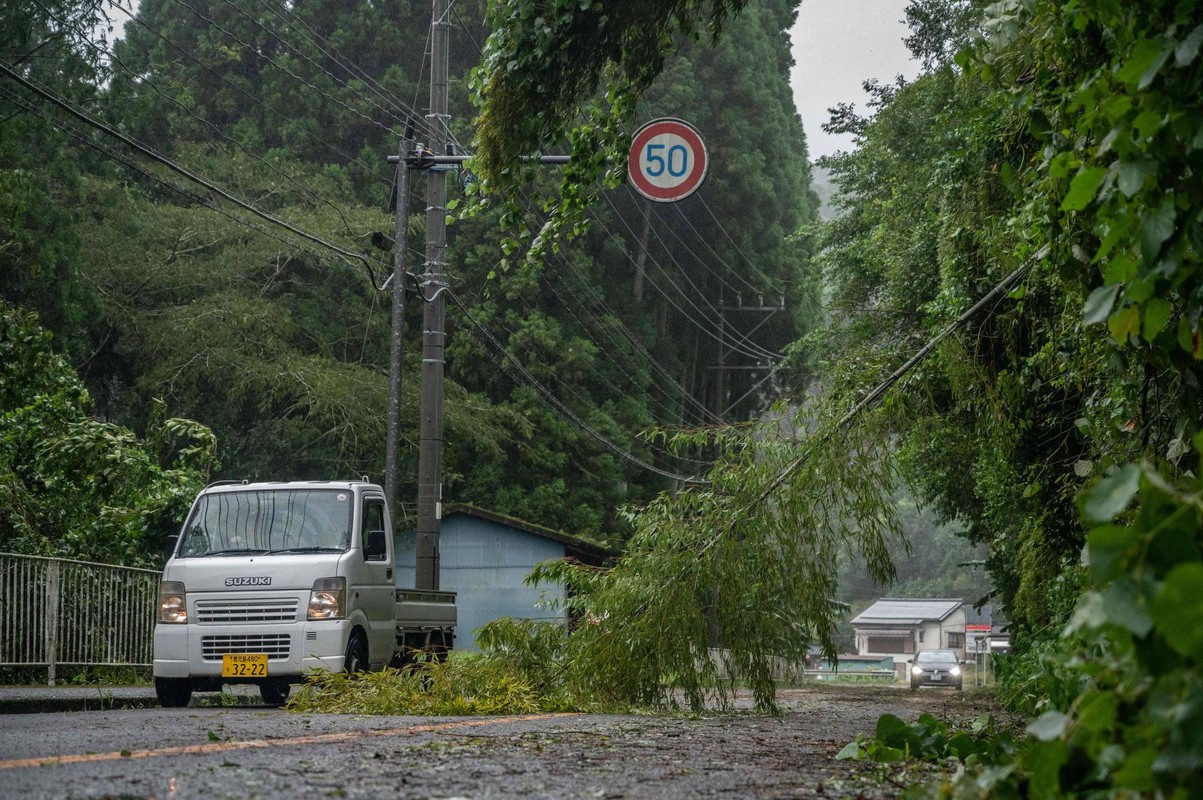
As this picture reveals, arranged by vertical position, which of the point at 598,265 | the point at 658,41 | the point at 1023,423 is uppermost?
the point at 598,265

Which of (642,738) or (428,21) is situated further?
(428,21)

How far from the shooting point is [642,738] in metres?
7.75

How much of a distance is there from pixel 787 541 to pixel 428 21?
34.9 m

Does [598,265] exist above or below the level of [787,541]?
above

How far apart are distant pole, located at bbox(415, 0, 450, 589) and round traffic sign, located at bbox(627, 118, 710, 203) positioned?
5.39 m

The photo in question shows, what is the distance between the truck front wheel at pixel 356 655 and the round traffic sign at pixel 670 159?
241 inches

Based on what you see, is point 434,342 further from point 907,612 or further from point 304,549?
point 907,612

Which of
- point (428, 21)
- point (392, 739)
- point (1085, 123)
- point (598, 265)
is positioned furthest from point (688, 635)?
A: point (428, 21)

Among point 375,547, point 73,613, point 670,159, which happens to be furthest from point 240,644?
point 670,159

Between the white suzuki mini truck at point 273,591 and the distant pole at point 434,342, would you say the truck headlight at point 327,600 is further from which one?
the distant pole at point 434,342

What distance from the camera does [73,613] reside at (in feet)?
54.0

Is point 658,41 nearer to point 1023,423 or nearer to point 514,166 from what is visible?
point 514,166

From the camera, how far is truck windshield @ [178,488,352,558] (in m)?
13.9

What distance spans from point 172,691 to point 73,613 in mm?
3580
